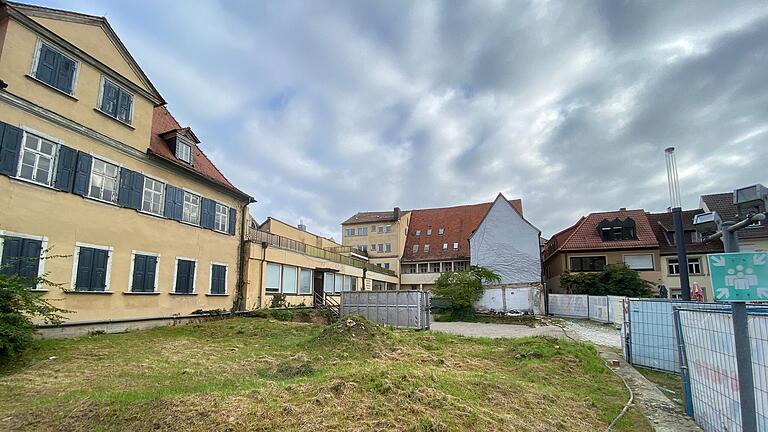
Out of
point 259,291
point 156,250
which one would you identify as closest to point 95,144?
point 156,250

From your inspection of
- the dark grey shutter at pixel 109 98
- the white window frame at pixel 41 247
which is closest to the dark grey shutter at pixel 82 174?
the white window frame at pixel 41 247

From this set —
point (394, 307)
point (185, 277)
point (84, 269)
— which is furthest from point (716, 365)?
point (185, 277)

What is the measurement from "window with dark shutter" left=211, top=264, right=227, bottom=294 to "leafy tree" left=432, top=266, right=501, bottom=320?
54.3 ft

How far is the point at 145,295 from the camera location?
1683 cm

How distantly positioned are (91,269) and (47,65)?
22.5 feet

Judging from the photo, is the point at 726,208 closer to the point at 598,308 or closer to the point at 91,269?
the point at 598,308

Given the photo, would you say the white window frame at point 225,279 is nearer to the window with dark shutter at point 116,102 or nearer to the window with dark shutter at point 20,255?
the window with dark shutter at point 116,102

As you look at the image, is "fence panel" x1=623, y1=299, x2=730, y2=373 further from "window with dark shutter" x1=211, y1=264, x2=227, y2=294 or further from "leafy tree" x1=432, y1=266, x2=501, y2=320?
"leafy tree" x1=432, y1=266, x2=501, y2=320

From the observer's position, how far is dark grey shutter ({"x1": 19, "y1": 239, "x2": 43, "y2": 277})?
12.4 metres

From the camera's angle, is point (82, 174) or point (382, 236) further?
point (382, 236)

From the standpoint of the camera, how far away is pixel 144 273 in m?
16.9

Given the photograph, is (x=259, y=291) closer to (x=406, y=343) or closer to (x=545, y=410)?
(x=406, y=343)

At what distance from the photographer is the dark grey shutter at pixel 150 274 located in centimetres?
1692

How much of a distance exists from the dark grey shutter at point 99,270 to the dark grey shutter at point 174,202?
3.60 meters
